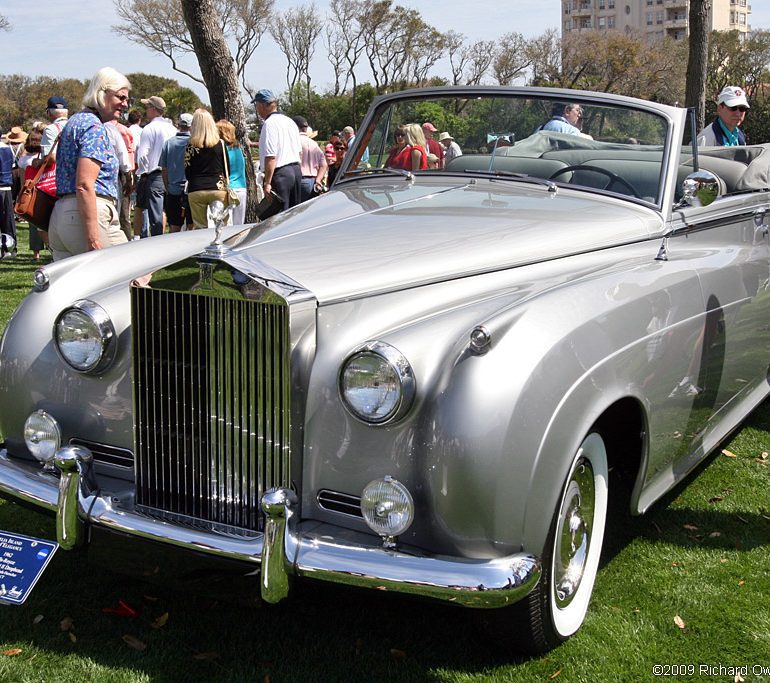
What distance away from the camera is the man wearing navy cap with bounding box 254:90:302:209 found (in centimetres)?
901

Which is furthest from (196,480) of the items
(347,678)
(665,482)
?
(665,482)

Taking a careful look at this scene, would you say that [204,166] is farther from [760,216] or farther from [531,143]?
[760,216]

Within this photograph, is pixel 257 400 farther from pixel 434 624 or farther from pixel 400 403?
pixel 434 624

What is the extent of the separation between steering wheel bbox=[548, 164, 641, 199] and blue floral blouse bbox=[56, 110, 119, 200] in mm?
2764

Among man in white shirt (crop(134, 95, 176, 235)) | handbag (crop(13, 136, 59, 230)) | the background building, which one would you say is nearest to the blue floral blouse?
handbag (crop(13, 136, 59, 230))

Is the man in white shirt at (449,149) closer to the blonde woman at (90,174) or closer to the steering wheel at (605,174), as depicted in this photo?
the steering wheel at (605,174)

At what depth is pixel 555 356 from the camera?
2443 millimetres

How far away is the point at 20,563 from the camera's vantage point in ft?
8.81

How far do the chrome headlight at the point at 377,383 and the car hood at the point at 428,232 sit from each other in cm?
32

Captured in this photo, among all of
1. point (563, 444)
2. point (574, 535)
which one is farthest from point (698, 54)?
point (563, 444)

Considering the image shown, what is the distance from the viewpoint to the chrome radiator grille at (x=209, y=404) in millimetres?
2549

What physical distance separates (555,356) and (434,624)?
3.64ft

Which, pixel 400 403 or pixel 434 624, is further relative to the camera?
pixel 434 624

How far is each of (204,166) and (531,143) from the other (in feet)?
16.5
